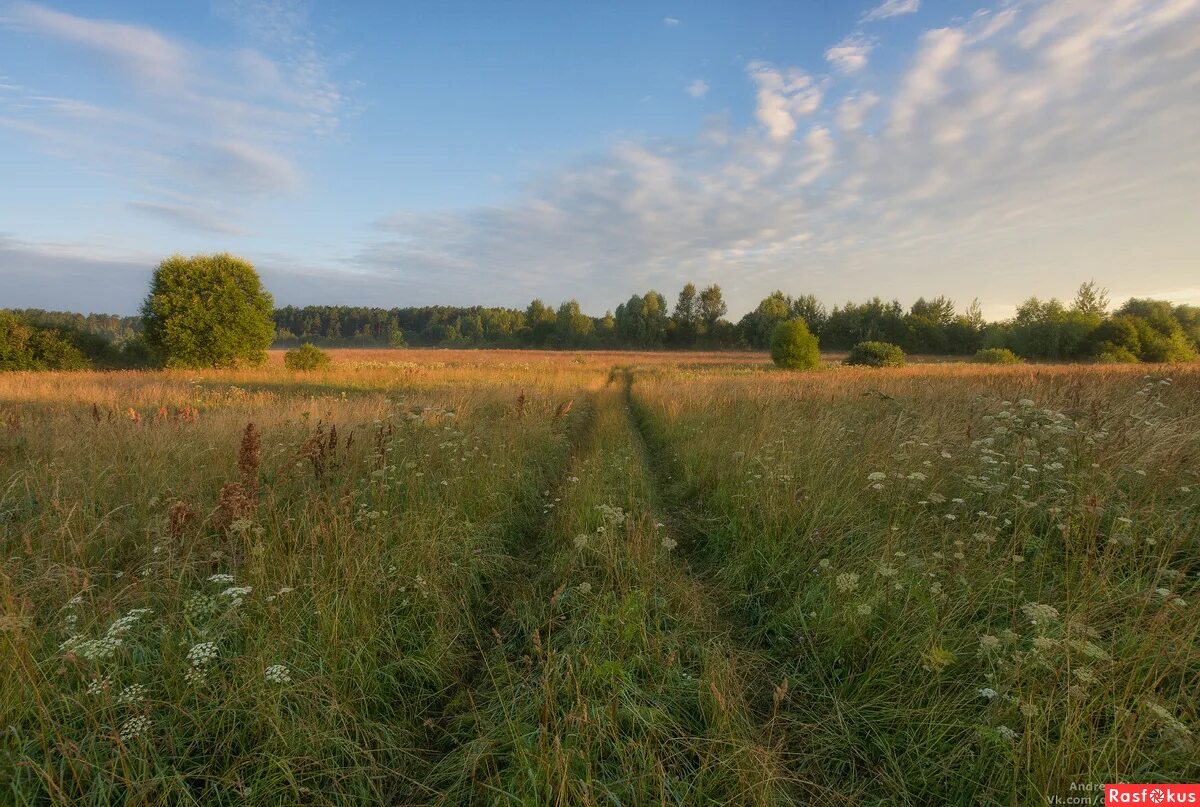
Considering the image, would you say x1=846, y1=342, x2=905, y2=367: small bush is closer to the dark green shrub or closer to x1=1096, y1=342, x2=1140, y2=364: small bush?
x1=1096, y1=342, x2=1140, y2=364: small bush

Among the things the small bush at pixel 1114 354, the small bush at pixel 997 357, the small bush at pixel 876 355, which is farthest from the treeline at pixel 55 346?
the small bush at pixel 1114 354

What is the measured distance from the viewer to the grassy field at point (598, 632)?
2.13 meters

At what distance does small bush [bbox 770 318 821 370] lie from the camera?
98.1 ft

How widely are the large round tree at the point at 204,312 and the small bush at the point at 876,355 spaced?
37.6 m

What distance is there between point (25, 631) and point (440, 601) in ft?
7.34

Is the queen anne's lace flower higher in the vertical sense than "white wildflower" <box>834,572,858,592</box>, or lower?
lower

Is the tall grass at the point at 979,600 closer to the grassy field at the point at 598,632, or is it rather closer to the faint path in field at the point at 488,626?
the grassy field at the point at 598,632

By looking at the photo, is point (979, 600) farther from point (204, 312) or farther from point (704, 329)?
point (704, 329)

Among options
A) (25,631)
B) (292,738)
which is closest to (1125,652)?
(292,738)

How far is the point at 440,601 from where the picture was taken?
3.49 metres

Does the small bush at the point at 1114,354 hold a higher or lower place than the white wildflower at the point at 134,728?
higher

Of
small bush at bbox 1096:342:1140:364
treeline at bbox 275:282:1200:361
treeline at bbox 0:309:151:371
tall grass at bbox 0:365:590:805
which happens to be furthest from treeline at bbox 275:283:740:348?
tall grass at bbox 0:365:590:805

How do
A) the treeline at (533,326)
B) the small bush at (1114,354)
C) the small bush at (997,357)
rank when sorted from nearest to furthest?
the small bush at (1114,354), the small bush at (997,357), the treeline at (533,326)

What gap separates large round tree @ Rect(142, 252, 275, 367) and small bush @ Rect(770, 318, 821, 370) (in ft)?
100
